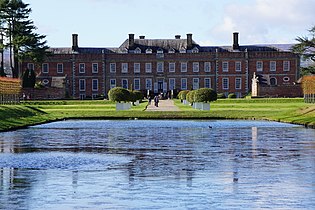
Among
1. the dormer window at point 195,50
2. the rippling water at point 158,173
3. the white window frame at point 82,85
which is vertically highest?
the dormer window at point 195,50

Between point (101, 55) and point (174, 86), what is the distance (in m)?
10.4

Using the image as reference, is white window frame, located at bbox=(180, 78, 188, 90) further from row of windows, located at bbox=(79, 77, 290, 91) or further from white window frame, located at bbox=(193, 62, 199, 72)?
white window frame, located at bbox=(193, 62, 199, 72)

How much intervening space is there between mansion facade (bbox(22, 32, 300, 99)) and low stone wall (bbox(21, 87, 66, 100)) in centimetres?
1360

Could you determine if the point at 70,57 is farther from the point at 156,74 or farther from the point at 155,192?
the point at 155,192

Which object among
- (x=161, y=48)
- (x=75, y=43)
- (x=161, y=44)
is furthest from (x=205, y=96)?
(x=75, y=43)

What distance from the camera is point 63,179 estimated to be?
15562mm

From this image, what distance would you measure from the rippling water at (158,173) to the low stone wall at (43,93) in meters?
61.3

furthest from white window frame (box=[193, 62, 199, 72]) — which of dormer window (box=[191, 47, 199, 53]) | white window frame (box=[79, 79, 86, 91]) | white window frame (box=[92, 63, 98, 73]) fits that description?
white window frame (box=[79, 79, 86, 91])

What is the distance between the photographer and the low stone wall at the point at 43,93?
289 ft

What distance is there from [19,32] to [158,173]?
7303 cm

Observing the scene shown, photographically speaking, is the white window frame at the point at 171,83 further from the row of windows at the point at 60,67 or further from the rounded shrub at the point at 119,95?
the rounded shrub at the point at 119,95

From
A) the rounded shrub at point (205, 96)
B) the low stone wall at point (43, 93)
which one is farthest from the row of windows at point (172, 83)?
the rounded shrub at point (205, 96)

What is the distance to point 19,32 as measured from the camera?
287ft

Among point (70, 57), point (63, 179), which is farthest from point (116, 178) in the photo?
point (70, 57)
